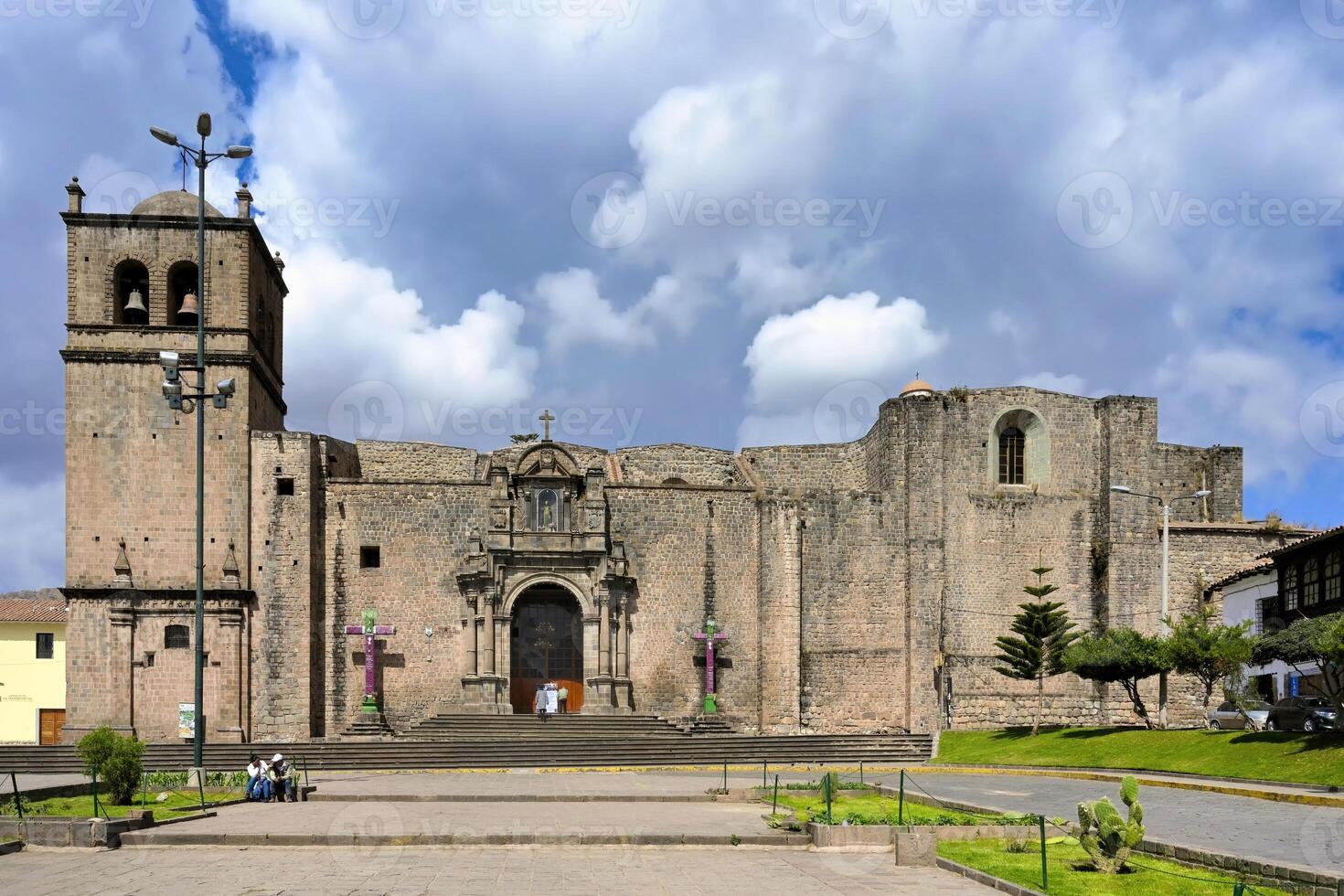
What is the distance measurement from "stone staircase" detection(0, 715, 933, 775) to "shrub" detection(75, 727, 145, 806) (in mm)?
11528

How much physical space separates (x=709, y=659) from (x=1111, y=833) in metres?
24.5

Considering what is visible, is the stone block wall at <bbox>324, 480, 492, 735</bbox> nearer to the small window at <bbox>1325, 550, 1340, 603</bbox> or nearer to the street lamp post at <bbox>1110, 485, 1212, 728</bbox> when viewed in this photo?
the street lamp post at <bbox>1110, 485, 1212, 728</bbox>

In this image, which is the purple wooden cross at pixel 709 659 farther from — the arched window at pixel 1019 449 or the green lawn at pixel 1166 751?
the arched window at pixel 1019 449

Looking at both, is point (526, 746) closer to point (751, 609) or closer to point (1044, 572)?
point (751, 609)

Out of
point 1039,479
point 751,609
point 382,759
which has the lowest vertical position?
point 382,759

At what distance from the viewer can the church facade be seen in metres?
34.5

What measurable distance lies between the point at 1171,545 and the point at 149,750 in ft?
98.6

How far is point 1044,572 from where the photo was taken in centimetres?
3831

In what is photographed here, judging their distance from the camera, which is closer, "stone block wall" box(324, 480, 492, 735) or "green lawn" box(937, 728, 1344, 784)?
"green lawn" box(937, 728, 1344, 784)

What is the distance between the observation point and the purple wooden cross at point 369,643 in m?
35.6

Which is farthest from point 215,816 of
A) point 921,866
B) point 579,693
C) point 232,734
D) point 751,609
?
point 751,609

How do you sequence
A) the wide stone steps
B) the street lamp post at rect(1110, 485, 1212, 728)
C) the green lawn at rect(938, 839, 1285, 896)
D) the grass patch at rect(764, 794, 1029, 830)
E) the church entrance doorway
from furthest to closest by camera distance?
1. the church entrance doorway
2. the street lamp post at rect(1110, 485, 1212, 728)
3. the wide stone steps
4. the grass patch at rect(764, 794, 1029, 830)
5. the green lawn at rect(938, 839, 1285, 896)

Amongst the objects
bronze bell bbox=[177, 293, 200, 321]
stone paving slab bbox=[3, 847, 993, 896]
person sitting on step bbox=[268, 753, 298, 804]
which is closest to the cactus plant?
stone paving slab bbox=[3, 847, 993, 896]

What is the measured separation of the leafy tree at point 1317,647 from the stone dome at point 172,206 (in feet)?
96.4
